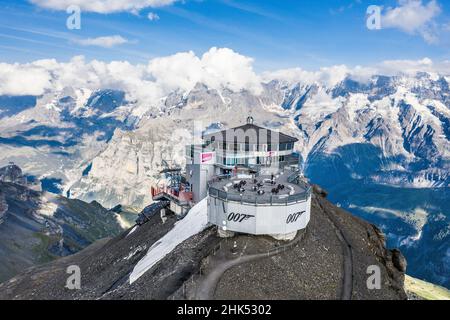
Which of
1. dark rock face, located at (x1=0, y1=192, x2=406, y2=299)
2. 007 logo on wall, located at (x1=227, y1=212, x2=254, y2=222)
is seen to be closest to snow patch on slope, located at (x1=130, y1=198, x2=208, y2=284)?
dark rock face, located at (x1=0, y1=192, x2=406, y2=299)

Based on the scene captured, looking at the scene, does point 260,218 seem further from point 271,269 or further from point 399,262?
point 399,262

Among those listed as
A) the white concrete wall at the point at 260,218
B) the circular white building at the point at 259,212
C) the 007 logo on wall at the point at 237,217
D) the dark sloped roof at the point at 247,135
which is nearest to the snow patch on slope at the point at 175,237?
the circular white building at the point at 259,212

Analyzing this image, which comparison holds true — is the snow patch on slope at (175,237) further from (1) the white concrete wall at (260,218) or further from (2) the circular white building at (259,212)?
(1) the white concrete wall at (260,218)

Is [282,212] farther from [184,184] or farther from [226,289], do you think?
[184,184]

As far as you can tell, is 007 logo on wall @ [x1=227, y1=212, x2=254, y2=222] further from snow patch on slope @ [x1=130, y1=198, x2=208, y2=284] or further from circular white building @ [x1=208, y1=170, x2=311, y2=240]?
snow patch on slope @ [x1=130, y1=198, x2=208, y2=284]

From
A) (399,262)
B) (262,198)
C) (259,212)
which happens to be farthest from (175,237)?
(399,262)

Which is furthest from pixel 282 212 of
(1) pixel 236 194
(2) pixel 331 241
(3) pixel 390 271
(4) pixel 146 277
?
(3) pixel 390 271
